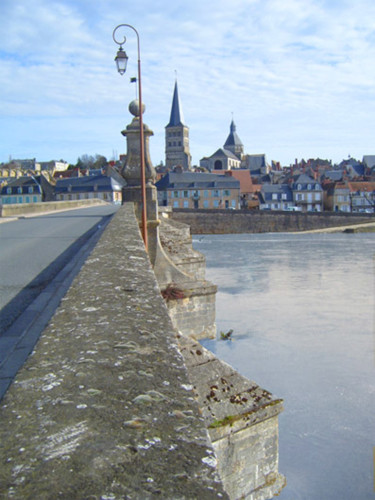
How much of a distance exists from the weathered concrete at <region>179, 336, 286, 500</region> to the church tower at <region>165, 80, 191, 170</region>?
99.3 metres

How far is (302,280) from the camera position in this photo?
2194 centimetres

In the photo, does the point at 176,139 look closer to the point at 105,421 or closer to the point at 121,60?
the point at 121,60

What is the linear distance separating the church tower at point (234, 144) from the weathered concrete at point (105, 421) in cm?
12369

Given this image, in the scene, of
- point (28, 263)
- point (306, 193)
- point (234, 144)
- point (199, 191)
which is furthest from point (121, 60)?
point (234, 144)

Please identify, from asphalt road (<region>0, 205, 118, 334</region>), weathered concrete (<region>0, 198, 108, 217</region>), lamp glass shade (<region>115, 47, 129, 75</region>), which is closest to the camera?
asphalt road (<region>0, 205, 118, 334</region>)

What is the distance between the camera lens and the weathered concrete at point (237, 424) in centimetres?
432

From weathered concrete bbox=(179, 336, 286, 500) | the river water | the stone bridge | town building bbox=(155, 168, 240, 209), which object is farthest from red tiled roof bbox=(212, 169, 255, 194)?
the stone bridge

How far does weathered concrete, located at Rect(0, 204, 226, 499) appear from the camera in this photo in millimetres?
1075

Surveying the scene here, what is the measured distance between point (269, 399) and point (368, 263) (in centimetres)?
2442

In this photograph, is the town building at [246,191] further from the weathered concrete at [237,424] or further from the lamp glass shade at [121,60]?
the weathered concrete at [237,424]

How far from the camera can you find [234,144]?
125062 mm

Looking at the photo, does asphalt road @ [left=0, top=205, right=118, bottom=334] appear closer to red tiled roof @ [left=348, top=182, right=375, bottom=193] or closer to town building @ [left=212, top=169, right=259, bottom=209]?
town building @ [left=212, top=169, right=259, bottom=209]

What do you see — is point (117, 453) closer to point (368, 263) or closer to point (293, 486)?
point (293, 486)

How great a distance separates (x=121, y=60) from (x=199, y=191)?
202 ft
